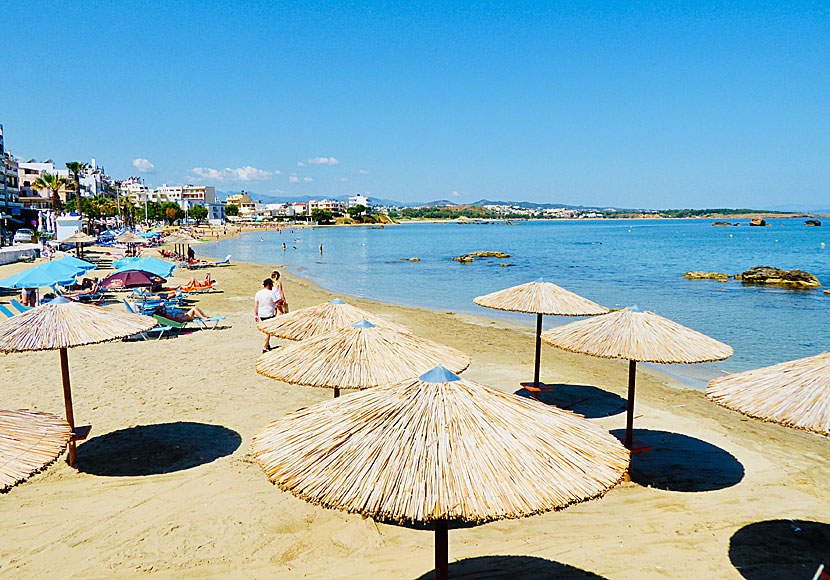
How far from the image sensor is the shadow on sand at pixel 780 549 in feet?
16.2

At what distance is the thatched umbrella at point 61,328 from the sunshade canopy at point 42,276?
10691 mm

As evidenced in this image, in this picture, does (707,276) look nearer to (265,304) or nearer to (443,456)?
(265,304)

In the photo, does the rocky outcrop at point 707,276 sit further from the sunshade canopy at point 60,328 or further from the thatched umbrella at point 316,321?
the sunshade canopy at point 60,328

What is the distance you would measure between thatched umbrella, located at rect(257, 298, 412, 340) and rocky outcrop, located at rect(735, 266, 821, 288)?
33.5 meters

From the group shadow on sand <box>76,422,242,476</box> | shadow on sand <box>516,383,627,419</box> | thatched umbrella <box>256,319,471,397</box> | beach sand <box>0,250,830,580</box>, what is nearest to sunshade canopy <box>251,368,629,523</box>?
thatched umbrella <box>256,319,471,397</box>

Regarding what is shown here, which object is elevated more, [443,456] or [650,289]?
[443,456]

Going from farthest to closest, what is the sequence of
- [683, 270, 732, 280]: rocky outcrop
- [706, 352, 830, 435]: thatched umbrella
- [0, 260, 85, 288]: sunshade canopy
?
[683, 270, 732, 280]: rocky outcrop < [0, 260, 85, 288]: sunshade canopy < [706, 352, 830, 435]: thatched umbrella

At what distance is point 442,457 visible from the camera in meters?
3.04

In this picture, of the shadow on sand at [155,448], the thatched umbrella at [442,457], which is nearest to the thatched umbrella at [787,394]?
the thatched umbrella at [442,457]

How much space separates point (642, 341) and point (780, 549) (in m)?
2.40

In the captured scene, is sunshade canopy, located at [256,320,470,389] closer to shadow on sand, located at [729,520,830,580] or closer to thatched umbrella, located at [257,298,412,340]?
thatched umbrella, located at [257,298,412,340]

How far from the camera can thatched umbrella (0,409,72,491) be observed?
3.56 m

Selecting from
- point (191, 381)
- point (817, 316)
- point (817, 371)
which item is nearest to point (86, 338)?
point (191, 381)

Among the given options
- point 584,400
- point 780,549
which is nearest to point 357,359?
point 780,549
